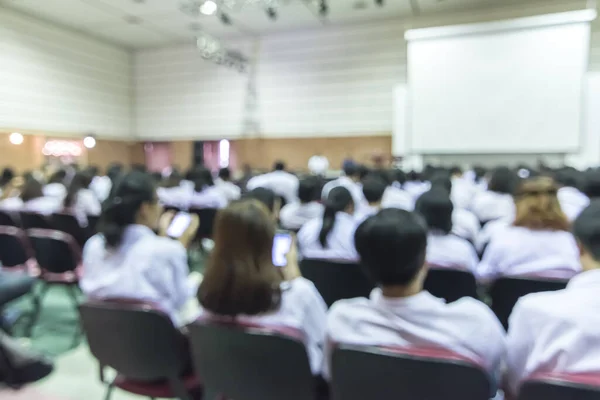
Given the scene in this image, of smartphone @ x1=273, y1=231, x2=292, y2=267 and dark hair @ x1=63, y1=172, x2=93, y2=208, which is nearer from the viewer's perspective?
smartphone @ x1=273, y1=231, x2=292, y2=267

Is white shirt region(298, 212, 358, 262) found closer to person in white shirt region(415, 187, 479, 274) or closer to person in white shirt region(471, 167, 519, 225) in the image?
person in white shirt region(415, 187, 479, 274)

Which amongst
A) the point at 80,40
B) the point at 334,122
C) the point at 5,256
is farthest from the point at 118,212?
the point at 80,40

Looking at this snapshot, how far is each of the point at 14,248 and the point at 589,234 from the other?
13.2 ft

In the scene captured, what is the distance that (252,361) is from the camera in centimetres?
147

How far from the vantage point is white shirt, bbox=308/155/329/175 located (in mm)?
12094

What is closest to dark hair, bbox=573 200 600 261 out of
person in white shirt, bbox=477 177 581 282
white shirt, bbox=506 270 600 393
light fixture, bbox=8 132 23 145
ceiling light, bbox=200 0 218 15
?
white shirt, bbox=506 270 600 393

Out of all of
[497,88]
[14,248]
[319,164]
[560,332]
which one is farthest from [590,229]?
[319,164]

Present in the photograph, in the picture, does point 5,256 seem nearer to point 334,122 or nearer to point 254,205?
point 254,205

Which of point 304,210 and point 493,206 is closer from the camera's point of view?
point 304,210

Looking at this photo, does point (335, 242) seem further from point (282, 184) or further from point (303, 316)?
point (282, 184)

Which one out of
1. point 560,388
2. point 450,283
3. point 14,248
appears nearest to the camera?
point 560,388

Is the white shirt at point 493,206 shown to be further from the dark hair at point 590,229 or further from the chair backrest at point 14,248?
the chair backrest at point 14,248

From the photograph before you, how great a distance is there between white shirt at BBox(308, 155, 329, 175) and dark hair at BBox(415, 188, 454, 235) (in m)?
9.43

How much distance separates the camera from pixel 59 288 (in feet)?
15.6
